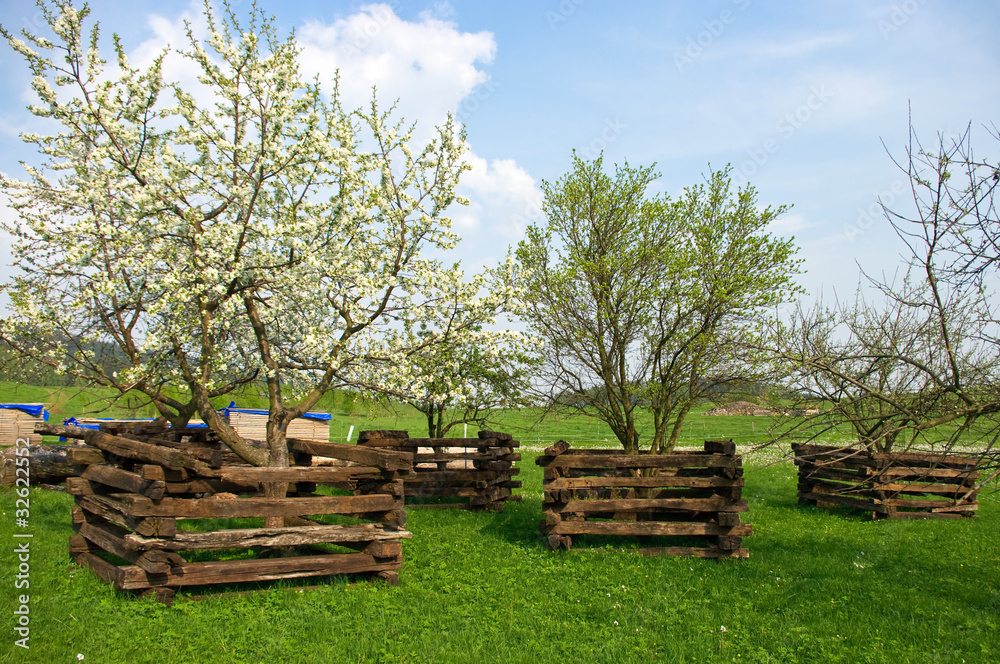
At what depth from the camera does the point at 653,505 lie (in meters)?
10.0

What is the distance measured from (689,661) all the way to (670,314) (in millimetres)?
8227

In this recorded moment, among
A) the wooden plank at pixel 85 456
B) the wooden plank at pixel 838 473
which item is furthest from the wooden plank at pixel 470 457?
the wooden plank at pixel 838 473

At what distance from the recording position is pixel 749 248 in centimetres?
1255

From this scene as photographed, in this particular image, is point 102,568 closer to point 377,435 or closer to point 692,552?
point 377,435

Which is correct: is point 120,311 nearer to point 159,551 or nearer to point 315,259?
point 315,259

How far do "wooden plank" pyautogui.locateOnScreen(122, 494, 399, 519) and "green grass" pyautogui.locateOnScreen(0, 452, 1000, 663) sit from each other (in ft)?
2.99

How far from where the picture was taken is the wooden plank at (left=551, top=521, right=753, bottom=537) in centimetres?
980

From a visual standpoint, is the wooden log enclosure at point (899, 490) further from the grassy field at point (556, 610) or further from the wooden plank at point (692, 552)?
the wooden plank at point (692, 552)

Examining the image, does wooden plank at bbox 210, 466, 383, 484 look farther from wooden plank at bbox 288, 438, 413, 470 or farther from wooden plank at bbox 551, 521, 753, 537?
wooden plank at bbox 551, 521, 753, 537

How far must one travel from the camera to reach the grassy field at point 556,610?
19.1 feet

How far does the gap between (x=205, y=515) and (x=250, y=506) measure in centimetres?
49

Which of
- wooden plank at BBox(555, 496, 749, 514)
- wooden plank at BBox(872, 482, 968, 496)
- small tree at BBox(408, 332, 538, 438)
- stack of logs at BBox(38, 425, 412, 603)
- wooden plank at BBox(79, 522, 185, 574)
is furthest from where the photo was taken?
wooden plank at BBox(872, 482, 968, 496)

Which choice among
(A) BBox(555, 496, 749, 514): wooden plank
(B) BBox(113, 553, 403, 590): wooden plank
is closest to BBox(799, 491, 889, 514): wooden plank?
(A) BBox(555, 496, 749, 514): wooden plank

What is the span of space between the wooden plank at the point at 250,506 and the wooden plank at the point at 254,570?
1.84 ft
